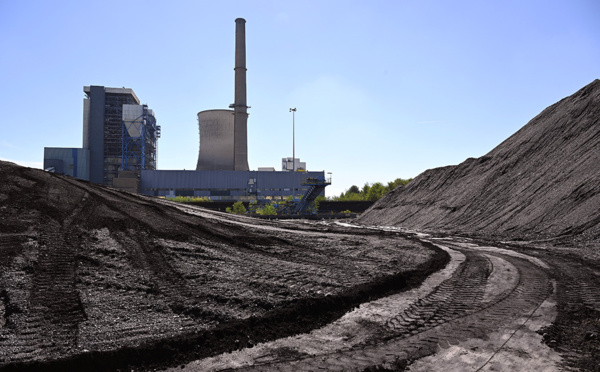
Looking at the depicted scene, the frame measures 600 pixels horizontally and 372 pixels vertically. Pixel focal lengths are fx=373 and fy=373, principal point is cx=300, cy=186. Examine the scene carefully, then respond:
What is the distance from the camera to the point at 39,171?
1538 cm

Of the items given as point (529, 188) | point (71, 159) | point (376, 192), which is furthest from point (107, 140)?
point (529, 188)

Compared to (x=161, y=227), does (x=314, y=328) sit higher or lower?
lower

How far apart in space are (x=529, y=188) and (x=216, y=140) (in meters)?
48.0

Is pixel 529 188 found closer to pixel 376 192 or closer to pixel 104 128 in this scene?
pixel 376 192

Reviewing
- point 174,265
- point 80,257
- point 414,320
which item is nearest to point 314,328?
point 414,320

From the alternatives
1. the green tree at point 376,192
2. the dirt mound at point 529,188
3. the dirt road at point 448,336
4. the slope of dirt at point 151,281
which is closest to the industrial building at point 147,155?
the green tree at point 376,192

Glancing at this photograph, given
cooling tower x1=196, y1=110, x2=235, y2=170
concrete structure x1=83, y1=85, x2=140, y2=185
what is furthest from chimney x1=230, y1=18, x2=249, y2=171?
concrete structure x1=83, y1=85, x2=140, y2=185

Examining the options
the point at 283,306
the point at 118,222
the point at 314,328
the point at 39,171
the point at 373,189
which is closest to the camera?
the point at 314,328

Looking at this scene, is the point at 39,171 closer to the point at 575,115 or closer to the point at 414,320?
the point at 414,320

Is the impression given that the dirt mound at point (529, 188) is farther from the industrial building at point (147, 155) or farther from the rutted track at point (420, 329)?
the industrial building at point (147, 155)

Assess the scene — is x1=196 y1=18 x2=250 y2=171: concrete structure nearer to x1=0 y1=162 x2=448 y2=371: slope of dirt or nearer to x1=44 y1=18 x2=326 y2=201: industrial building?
x1=44 y1=18 x2=326 y2=201: industrial building

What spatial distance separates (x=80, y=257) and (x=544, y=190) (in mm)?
22430

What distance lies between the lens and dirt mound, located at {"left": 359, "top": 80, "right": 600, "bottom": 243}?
698 inches

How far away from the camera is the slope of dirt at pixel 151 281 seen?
171 inches
